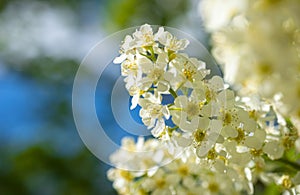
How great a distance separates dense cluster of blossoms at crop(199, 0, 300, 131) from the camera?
468 mm

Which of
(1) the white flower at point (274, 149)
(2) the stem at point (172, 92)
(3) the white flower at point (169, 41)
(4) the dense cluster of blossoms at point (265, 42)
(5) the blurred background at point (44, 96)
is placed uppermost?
(5) the blurred background at point (44, 96)

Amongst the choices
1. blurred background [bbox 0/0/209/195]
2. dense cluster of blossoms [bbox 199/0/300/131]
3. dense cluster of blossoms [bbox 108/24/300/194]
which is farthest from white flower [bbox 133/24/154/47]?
blurred background [bbox 0/0/209/195]

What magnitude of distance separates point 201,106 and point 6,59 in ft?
10.6

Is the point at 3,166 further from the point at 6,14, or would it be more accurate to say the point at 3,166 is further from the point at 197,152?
the point at 197,152

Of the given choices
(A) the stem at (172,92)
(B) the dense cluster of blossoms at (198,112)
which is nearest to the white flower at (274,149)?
(B) the dense cluster of blossoms at (198,112)

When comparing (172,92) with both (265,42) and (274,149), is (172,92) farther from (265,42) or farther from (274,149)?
(265,42)

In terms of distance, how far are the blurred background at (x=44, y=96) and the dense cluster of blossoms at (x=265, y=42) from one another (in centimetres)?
275

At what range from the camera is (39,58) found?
3.67 metres

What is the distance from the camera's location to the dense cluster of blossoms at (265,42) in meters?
0.47

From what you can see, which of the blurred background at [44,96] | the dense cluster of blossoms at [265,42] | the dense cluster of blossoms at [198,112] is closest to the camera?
the dense cluster of blossoms at [265,42]

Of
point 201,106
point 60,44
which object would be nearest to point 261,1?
point 201,106

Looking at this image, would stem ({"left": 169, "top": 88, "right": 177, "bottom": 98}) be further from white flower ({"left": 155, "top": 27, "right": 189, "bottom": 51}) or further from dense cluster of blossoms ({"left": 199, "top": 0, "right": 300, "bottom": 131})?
dense cluster of blossoms ({"left": 199, "top": 0, "right": 300, "bottom": 131})

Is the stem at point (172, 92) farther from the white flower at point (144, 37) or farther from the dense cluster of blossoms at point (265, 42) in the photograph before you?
the dense cluster of blossoms at point (265, 42)

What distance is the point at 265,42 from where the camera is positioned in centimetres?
48
